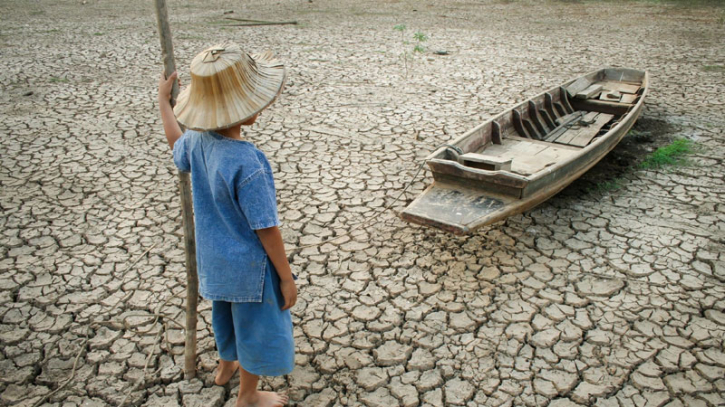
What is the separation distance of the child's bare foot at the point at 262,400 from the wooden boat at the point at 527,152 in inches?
66.3

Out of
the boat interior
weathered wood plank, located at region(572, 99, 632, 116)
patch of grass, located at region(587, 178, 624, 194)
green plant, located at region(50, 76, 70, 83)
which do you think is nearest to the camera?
the boat interior

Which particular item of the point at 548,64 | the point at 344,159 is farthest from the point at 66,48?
the point at 548,64

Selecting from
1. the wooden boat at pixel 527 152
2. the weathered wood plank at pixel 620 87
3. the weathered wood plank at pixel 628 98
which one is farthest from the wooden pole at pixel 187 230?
the weathered wood plank at pixel 620 87

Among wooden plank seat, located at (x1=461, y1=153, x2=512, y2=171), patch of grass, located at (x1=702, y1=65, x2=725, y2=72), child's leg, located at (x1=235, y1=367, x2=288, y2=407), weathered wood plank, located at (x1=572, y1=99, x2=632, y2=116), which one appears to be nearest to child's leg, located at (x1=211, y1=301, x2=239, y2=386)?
child's leg, located at (x1=235, y1=367, x2=288, y2=407)

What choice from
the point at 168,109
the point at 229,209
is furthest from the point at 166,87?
the point at 229,209

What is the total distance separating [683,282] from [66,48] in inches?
453

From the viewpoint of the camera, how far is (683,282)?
11.9ft

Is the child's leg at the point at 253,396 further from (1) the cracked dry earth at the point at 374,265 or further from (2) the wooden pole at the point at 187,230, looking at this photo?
(2) the wooden pole at the point at 187,230

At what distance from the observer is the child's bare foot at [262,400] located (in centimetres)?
256

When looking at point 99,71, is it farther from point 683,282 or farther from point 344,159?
point 683,282

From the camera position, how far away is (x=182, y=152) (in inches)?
86.5

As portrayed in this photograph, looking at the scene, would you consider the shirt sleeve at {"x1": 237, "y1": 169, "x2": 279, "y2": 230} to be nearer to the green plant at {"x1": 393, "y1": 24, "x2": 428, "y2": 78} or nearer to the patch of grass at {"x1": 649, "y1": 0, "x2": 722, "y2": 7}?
Result: the green plant at {"x1": 393, "y1": 24, "x2": 428, "y2": 78}

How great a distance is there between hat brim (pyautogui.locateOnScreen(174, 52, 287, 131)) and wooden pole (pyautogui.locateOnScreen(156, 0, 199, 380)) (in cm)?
36

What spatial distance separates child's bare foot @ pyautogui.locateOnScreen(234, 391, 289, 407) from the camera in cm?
256
